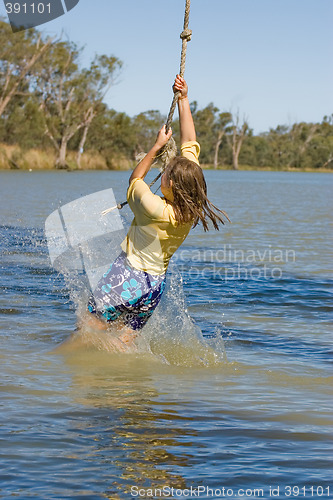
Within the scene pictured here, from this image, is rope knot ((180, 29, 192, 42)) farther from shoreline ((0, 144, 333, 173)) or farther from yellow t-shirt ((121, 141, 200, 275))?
shoreline ((0, 144, 333, 173))

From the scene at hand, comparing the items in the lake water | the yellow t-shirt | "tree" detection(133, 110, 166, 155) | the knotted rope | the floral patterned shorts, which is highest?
"tree" detection(133, 110, 166, 155)

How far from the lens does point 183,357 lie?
20.3 ft

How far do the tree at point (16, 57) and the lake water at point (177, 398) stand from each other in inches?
2148

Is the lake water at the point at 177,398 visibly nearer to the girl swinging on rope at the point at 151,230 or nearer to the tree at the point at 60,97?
the girl swinging on rope at the point at 151,230

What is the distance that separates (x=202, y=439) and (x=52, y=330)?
3.11m

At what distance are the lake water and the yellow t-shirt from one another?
A: 0.92 meters

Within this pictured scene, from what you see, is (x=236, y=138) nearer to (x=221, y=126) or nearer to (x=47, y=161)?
(x=221, y=126)

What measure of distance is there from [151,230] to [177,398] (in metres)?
1.18

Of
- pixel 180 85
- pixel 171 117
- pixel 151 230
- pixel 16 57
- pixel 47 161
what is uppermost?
pixel 16 57

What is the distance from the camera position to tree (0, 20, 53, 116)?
199ft

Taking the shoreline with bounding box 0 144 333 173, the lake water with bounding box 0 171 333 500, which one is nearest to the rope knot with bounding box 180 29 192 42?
the lake water with bounding box 0 171 333 500

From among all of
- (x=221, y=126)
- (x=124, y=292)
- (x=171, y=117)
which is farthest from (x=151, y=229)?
(x=221, y=126)

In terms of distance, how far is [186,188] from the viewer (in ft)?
16.1

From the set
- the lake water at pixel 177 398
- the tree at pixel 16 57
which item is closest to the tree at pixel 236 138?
the tree at pixel 16 57
